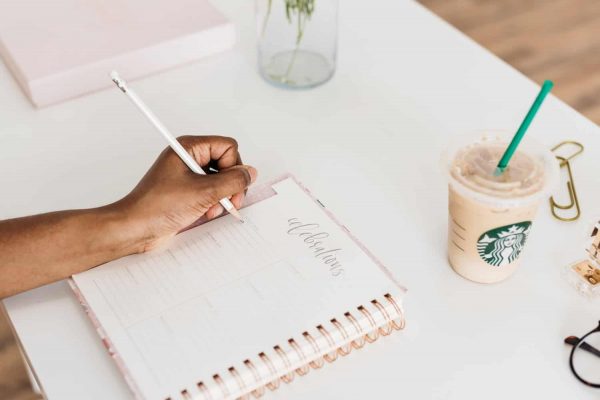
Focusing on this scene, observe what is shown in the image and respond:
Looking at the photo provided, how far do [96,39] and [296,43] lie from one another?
0.97 ft

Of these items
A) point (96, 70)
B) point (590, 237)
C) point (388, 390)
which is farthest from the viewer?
point (96, 70)

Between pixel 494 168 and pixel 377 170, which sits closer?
pixel 494 168

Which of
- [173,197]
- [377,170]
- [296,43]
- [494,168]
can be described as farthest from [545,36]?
[173,197]

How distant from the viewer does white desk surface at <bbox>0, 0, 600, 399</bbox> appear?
0.74 m

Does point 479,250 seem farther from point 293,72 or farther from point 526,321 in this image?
point 293,72

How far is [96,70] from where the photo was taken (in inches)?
42.0

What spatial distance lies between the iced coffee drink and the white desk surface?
1.6 inches

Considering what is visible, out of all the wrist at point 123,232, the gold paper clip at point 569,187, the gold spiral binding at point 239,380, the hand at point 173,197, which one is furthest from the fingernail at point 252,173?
the gold paper clip at point 569,187

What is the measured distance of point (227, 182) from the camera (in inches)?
32.3

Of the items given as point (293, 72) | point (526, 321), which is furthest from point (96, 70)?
point (526, 321)

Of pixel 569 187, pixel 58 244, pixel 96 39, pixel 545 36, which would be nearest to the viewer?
pixel 58 244

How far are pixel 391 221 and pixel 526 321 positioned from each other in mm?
198

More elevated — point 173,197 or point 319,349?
point 173,197

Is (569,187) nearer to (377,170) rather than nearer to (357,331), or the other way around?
(377,170)
